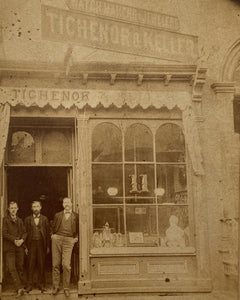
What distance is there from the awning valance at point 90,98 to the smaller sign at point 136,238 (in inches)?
50.8

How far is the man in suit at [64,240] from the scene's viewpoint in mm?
4427

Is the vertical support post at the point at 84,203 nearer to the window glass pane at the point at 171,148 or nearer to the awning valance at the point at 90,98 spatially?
the awning valance at the point at 90,98

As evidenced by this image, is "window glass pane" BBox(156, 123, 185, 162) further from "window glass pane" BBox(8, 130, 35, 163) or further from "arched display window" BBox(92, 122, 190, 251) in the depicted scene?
"window glass pane" BBox(8, 130, 35, 163)

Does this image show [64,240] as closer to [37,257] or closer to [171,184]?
[37,257]

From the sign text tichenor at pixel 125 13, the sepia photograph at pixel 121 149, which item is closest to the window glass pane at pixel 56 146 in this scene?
the sepia photograph at pixel 121 149

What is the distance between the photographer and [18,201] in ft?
14.6

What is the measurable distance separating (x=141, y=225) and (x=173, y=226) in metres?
0.32

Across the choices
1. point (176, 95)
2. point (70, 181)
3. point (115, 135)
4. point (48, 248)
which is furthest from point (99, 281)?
point (176, 95)

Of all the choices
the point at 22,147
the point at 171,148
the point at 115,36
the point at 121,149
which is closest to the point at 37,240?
the point at 22,147

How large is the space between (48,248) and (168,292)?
1237 mm

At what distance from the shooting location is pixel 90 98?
4605 millimetres

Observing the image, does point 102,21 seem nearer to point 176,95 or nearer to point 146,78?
point 146,78

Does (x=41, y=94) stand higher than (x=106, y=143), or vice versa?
(x=41, y=94)

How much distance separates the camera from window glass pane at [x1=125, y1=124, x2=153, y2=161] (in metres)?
4.70
